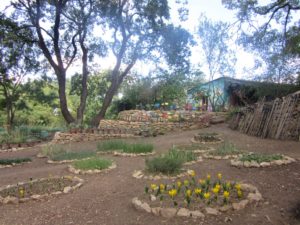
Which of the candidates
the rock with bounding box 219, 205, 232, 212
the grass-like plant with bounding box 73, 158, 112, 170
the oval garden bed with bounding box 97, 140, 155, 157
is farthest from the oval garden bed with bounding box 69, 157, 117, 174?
the rock with bounding box 219, 205, 232, 212

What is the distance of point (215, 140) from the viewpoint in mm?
8445

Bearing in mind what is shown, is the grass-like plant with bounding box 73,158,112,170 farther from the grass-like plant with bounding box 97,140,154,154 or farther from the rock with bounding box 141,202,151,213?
the rock with bounding box 141,202,151,213

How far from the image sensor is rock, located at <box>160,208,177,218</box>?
9.86ft

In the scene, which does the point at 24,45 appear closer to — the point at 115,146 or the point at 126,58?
the point at 126,58

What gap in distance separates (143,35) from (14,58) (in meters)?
6.72

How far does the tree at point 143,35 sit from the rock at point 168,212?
1078 cm

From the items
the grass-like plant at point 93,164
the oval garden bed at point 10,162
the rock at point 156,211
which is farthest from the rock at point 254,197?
the oval garden bed at point 10,162

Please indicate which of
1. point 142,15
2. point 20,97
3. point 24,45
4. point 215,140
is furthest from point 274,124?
point 20,97

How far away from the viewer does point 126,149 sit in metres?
6.95

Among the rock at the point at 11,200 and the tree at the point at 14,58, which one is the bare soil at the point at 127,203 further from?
the tree at the point at 14,58

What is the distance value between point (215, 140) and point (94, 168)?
15.0 ft

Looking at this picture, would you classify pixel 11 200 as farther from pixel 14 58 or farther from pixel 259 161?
pixel 14 58

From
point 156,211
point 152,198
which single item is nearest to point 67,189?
point 152,198

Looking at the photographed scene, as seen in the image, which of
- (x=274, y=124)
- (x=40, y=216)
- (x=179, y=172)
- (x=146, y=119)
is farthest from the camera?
(x=146, y=119)
